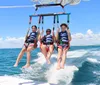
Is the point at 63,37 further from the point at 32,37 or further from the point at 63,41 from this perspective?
the point at 32,37

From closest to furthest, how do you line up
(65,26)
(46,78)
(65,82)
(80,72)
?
1. (65,26)
2. (65,82)
3. (46,78)
4. (80,72)

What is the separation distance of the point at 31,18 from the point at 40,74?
2893 centimetres

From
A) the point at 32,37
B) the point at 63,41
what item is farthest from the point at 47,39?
the point at 63,41

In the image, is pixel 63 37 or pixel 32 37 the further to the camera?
pixel 32 37

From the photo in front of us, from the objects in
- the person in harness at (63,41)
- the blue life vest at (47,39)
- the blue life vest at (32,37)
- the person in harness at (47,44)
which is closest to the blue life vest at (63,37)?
the person in harness at (63,41)

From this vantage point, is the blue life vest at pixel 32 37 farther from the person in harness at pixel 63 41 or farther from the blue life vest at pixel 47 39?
the person in harness at pixel 63 41

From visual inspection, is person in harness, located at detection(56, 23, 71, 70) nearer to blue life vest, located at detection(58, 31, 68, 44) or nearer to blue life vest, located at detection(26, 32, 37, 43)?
blue life vest, located at detection(58, 31, 68, 44)

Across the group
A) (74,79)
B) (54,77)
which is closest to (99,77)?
(74,79)

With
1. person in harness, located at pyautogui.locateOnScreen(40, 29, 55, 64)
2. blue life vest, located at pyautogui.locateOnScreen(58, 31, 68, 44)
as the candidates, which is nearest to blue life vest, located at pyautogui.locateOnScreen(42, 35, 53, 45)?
person in harness, located at pyautogui.locateOnScreen(40, 29, 55, 64)

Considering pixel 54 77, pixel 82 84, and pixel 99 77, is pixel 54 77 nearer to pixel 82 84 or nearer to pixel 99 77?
pixel 82 84

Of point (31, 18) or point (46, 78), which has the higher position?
point (31, 18)

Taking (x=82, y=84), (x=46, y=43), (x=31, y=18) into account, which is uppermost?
(x=31, y=18)

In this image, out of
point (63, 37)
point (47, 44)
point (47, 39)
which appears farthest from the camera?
point (47, 44)

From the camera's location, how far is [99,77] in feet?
154
